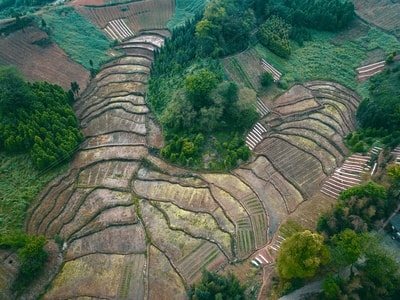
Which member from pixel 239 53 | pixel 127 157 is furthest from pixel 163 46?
pixel 127 157

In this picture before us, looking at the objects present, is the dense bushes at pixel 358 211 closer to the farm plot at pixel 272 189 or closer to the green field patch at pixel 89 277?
the farm plot at pixel 272 189

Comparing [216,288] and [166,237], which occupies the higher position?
[216,288]

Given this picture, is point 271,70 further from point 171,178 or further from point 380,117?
point 171,178

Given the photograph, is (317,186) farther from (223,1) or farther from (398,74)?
(223,1)

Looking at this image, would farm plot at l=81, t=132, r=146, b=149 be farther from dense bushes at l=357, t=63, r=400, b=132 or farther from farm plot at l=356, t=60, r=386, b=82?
farm plot at l=356, t=60, r=386, b=82

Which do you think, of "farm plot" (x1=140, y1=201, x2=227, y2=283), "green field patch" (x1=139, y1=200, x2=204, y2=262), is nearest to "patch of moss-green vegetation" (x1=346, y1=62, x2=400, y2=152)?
"farm plot" (x1=140, y1=201, x2=227, y2=283)

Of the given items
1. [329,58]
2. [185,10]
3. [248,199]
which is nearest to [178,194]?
[248,199]

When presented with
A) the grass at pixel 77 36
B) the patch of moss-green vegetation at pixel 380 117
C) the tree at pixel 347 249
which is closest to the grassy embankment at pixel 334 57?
the patch of moss-green vegetation at pixel 380 117
